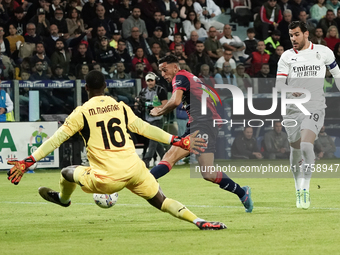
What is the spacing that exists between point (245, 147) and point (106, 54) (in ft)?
14.7

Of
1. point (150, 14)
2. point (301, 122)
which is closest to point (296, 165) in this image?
point (301, 122)

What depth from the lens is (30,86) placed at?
1603 centimetres

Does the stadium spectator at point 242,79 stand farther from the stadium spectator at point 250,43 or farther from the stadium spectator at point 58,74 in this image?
the stadium spectator at point 58,74

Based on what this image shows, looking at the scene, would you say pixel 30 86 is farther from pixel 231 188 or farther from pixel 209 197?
pixel 231 188

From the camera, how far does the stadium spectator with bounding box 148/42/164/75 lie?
59.6 feet

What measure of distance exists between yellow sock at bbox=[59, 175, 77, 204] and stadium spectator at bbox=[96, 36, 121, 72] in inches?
400

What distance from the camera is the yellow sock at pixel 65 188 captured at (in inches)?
290

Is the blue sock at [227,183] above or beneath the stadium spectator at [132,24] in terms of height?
beneath

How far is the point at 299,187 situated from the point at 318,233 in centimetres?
239

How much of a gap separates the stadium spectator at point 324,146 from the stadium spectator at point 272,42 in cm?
357

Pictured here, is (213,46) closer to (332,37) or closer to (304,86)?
(332,37)

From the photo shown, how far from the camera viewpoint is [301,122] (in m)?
9.20

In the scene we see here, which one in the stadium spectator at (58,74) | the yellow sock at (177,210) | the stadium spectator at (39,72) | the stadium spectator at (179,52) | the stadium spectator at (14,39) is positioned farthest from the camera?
the stadium spectator at (179,52)

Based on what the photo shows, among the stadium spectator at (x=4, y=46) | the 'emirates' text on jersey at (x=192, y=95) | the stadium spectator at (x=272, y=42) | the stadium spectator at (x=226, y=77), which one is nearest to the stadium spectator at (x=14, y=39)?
the stadium spectator at (x=4, y=46)
